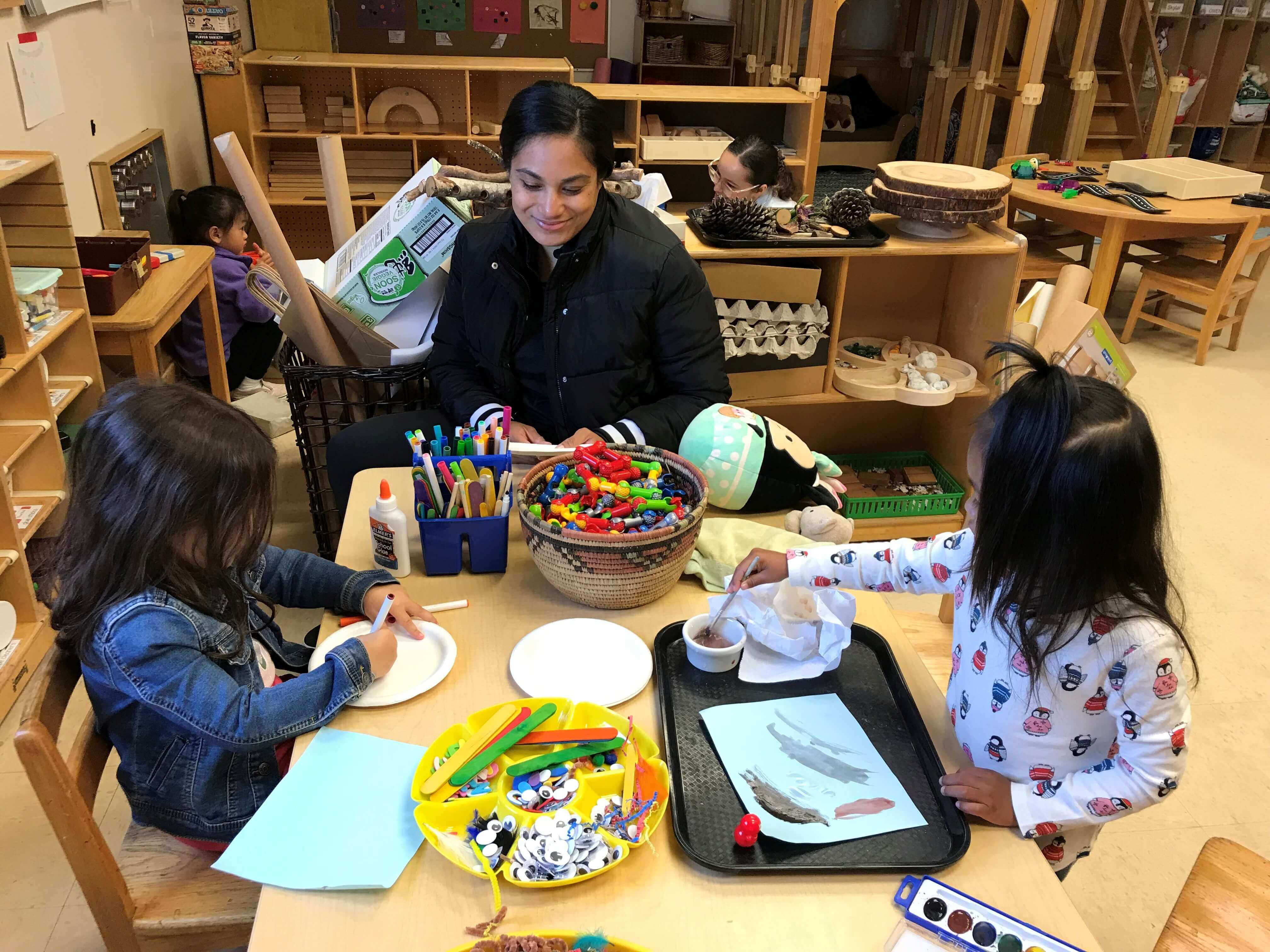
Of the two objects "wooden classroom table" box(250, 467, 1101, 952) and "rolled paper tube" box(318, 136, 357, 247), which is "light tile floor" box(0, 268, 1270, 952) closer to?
"wooden classroom table" box(250, 467, 1101, 952)

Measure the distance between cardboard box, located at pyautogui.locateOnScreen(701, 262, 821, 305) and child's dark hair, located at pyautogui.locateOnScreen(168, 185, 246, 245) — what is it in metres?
2.05

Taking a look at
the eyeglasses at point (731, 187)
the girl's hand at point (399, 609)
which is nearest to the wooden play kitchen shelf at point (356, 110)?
the eyeglasses at point (731, 187)

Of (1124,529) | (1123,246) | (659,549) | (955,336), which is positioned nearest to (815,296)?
(955,336)

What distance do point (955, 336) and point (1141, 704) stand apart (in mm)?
1939

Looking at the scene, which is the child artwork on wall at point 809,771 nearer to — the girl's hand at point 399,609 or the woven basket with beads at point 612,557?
the woven basket with beads at point 612,557

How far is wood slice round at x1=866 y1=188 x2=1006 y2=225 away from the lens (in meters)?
2.37

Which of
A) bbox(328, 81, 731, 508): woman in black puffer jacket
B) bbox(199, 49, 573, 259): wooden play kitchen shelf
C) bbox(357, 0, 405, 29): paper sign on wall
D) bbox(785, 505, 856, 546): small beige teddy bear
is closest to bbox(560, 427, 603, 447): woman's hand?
bbox(328, 81, 731, 508): woman in black puffer jacket

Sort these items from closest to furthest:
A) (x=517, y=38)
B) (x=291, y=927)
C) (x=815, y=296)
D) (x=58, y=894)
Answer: (x=291, y=927) → (x=58, y=894) → (x=815, y=296) → (x=517, y=38)

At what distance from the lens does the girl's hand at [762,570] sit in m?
1.25

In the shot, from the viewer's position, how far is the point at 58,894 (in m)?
1.69

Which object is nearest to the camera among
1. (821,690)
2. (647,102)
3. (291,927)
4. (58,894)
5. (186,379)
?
(291,927)

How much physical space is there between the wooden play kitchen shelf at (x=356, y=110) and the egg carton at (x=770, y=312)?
235cm

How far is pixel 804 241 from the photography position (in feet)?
7.57

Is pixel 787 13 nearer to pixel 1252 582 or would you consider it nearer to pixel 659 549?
pixel 1252 582
